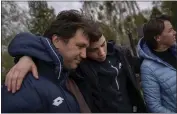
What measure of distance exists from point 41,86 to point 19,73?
9 centimetres

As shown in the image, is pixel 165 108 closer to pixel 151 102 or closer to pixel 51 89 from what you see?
pixel 151 102

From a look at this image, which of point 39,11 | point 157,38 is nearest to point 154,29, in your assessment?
point 157,38

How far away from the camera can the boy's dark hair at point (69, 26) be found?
0.95m

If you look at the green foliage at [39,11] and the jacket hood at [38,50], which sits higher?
the jacket hood at [38,50]

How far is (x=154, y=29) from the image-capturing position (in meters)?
1.38

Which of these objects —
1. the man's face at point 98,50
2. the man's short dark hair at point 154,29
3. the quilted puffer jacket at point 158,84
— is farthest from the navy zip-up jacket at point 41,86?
the man's short dark hair at point 154,29

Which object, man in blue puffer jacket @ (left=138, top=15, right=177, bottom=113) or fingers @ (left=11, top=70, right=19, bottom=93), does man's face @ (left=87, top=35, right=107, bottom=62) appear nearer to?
man in blue puffer jacket @ (left=138, top=15, right=177, bottom=113)

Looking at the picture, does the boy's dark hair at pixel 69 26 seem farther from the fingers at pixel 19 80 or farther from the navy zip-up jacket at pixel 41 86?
the fingers at pixel 19 80

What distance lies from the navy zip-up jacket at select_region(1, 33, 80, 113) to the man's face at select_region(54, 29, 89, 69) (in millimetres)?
46

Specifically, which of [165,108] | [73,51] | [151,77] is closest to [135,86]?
[151,77]

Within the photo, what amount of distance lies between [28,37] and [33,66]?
122mm

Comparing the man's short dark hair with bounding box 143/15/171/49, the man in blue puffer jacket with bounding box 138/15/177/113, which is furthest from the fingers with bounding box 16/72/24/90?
the man's short dark hair with bounding box 143/15/171/49

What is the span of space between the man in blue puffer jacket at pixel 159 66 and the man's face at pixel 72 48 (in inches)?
18.2

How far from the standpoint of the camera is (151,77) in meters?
1.28
